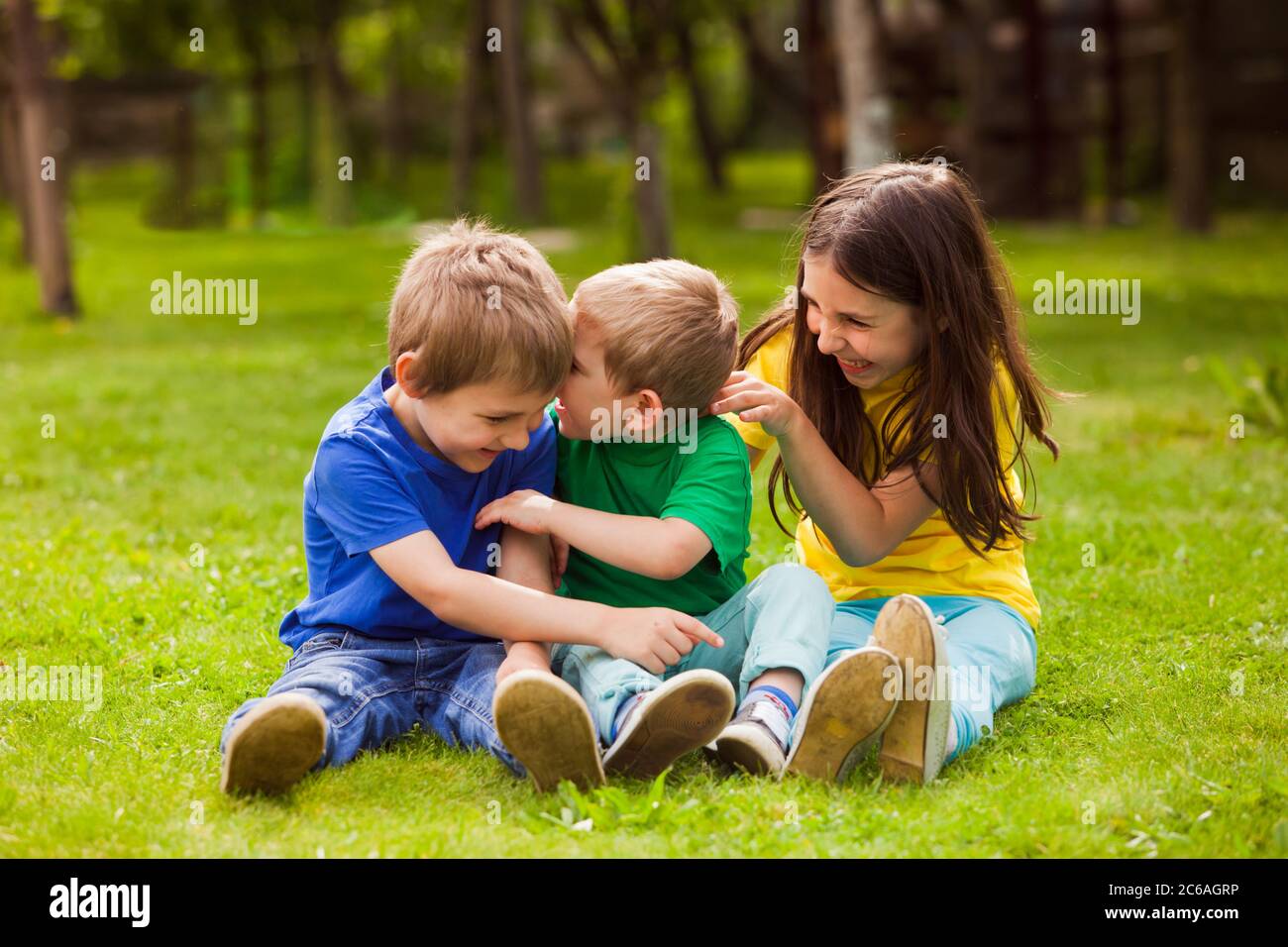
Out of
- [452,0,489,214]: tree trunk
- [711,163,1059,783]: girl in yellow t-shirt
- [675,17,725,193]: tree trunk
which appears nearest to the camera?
[711,163,1059,783]: girl in yellow t-shirt

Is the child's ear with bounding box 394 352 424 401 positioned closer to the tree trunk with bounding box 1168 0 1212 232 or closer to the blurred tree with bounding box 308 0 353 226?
the tree trunk with bounding box 1168 0 1212 232

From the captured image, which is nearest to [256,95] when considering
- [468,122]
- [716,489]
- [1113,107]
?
[468,122]

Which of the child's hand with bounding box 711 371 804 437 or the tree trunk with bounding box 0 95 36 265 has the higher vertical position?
the tree trunk with bounding box 0 95 36 265

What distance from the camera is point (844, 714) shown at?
10.0 ft

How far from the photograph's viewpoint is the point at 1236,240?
1448 cm

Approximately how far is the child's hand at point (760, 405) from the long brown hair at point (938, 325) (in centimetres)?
37

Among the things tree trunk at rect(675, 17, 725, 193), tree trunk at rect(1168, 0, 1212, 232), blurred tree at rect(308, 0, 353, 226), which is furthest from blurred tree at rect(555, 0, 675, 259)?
tree trunk at rect(1168, 0, 1212, 232)

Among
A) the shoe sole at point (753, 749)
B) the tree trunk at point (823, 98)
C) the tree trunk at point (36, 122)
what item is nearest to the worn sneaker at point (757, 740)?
the shoe sole at point (753, 749)

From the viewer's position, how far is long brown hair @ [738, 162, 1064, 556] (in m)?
3.53

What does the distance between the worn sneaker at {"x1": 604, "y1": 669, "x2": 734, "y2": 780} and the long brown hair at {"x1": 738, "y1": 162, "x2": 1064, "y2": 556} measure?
911 mm

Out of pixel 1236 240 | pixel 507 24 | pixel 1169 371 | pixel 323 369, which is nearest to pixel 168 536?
pixel 323 369

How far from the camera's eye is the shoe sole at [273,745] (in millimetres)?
2926

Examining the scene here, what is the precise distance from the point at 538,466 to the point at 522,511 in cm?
24

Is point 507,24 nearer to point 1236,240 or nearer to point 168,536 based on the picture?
point 1236,240
